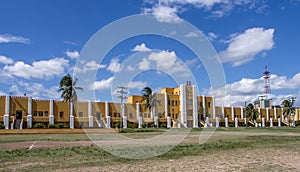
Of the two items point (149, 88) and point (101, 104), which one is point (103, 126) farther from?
point (149, 88)

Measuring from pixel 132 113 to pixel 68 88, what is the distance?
1547cm

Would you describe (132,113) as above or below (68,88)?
below

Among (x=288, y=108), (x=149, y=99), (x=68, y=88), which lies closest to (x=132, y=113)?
(x=149, y=99)

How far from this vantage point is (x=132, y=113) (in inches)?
2800

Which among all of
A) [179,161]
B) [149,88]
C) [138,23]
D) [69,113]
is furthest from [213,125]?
[179,161]

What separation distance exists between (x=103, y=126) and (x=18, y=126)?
16.1 meters

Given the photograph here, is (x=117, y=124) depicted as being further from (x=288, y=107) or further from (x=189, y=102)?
(x=288, y=107)

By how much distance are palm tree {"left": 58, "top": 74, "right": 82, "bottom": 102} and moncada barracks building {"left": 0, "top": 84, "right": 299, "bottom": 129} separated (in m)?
1.45

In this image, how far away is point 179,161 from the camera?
45.7ft

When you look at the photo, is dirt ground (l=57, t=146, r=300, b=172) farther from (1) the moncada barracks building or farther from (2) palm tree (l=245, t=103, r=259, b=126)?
(2) palm tree (l=245, t=103, r=259, b=126)

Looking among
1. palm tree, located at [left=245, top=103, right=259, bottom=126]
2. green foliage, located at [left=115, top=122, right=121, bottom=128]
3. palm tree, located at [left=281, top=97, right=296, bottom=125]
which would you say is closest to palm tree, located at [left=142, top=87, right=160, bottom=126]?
green foliage, located at [left=115, top=122, right=121, bottom=128]

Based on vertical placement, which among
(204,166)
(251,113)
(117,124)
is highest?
(204,166)

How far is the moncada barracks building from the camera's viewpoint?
57.4 metres

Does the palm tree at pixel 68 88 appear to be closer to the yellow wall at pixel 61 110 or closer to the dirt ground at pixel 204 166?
the yellow wall at pixel 61 110
